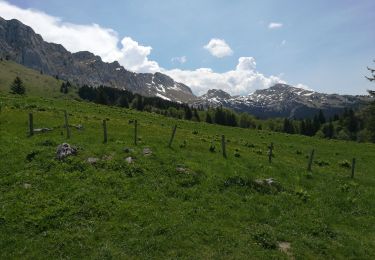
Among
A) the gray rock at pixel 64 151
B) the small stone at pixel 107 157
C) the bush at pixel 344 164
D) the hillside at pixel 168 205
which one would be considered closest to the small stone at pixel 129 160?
the hillside at pixel 168 205

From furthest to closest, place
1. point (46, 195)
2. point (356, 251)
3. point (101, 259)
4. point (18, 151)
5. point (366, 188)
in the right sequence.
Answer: point (366, 188), point (18, 151), point (46, 195), point (356, 251), point (101, 259)

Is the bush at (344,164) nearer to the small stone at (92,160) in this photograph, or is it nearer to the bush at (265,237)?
the bush at (265,237)

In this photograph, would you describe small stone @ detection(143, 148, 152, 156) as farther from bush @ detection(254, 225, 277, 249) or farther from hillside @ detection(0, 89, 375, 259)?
bush @ detection(254, 225, 277, 249)

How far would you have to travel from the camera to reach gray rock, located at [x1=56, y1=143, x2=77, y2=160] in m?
28.9

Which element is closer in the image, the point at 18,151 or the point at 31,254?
the point at 31,254

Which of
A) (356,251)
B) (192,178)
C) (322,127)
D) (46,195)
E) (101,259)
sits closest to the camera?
(101,259)

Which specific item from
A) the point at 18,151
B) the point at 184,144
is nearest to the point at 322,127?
the point at 184,144

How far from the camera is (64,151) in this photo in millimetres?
29250

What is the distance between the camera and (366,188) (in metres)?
32.5

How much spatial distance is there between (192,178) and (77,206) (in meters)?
8.68

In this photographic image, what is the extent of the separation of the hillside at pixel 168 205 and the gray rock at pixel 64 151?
21.3 inches

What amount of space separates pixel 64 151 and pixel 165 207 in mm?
9846

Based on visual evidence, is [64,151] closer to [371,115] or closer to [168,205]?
[168,205]

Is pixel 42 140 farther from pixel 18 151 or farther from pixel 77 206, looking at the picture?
pixel 77 206
